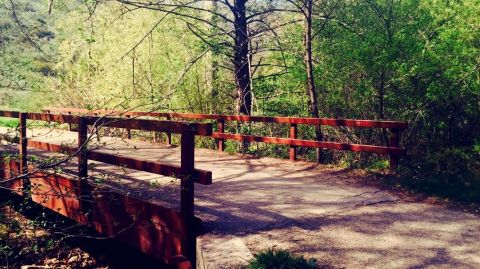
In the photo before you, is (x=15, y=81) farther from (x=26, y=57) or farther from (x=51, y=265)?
(x=51, y=265)

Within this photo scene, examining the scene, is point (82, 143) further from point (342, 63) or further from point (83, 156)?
point (342, 63)

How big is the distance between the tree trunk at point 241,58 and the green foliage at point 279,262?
9288mm

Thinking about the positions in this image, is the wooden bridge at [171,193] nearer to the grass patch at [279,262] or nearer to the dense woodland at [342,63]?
the grass patch at [279,262]

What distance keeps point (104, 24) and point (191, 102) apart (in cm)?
725

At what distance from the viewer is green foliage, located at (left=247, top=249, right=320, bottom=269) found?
4109 millimetres

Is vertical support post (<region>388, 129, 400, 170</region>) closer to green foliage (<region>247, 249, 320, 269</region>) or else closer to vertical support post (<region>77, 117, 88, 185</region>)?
green foliage (<region>247, 249, 320, 269</region>)

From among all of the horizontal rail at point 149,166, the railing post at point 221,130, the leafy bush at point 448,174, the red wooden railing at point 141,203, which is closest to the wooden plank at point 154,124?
the red wooden railing at point 141,203

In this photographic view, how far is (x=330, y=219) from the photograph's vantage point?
581 centimetres

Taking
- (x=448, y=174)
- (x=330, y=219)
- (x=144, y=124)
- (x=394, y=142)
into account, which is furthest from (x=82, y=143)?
(x=448, y=174)

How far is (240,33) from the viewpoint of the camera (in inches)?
545

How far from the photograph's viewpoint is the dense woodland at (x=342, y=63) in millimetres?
7875

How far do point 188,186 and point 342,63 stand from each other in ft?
29.0

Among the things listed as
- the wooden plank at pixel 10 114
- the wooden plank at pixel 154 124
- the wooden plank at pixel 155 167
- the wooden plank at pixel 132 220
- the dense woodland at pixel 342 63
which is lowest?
the wooden plank at pixel 132 220

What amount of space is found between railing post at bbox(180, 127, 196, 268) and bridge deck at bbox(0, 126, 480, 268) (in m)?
0.29
